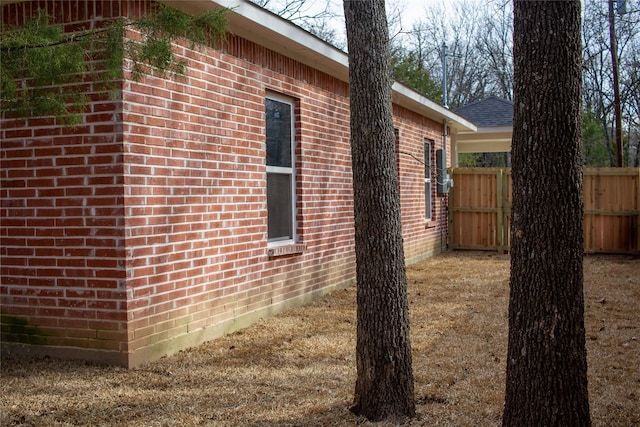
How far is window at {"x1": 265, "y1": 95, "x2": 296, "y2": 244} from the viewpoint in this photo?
7.93 m

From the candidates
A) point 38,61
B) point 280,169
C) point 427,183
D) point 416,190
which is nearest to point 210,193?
point 280,169

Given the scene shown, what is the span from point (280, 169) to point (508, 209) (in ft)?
29.7

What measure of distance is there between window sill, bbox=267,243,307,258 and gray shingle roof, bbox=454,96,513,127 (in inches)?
474

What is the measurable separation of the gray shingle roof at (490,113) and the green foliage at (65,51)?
1561 centimetres

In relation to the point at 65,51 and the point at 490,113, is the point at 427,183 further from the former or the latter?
the point at 65,51

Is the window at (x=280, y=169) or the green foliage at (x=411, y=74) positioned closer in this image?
the window at (x=280, y=169)

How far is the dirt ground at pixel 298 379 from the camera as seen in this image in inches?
165

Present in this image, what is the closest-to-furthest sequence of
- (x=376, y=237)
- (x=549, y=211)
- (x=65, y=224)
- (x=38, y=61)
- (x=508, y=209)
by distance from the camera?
(x=549, y=211) → (x=38, y=61) → (x=376, y=237) → (x=65, y=224) → (x=508, y=209)

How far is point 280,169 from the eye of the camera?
812 cm

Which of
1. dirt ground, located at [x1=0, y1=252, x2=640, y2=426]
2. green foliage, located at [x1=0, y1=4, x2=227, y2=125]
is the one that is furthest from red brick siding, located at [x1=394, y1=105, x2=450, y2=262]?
green foliage, located at [x1=0, y1=4, x2=227, y2=125]

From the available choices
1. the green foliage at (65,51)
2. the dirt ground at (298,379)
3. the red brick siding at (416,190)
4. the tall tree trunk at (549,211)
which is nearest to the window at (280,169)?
the dirt ground at (298,379)

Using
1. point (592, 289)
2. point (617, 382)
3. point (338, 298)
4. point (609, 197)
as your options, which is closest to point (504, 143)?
point (609, 197)

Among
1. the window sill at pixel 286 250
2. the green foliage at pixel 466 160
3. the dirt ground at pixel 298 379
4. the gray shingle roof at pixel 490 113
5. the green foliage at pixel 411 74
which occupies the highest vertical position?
the green foliage at pixel 411 74

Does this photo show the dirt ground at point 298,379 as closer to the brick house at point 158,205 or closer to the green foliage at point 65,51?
the brick house at point 158,205
